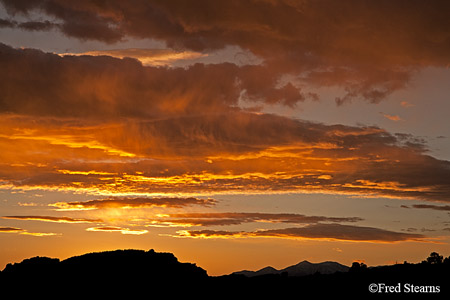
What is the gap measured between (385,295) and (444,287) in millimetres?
20670

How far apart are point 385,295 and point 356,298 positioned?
15.0 m

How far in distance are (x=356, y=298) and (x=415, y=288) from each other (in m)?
21.4

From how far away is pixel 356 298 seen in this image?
196 metres

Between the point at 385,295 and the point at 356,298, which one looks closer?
the point at 385,295

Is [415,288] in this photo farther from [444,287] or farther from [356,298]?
[356,298]

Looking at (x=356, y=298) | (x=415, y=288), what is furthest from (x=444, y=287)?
(x=356, y=298)

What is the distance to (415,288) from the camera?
188m

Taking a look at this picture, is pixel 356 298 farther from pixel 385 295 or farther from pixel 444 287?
pixel 444 287

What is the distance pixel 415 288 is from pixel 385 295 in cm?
1215

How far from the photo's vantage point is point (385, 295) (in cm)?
18400

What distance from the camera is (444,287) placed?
18462 centimetres

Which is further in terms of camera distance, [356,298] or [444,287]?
[356,298]

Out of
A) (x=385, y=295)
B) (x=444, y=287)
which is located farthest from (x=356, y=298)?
(x=444, y=287)
